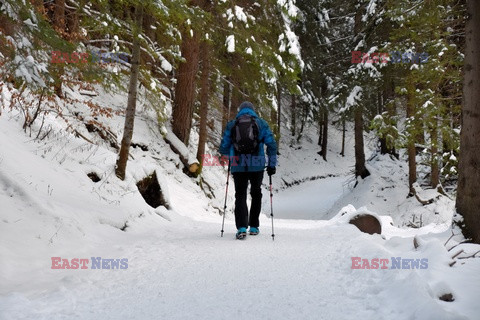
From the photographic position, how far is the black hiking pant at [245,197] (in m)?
5.94

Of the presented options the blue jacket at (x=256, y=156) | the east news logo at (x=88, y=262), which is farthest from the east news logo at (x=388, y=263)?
the east news logo at (x=88, y=262)

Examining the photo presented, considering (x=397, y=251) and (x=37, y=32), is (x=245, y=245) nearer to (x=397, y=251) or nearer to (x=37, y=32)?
(x=397, y=251)

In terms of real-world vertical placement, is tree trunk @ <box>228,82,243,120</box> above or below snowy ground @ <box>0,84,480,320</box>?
above

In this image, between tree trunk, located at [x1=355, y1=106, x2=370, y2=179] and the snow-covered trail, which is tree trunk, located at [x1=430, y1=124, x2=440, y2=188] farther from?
the snow-covered trail

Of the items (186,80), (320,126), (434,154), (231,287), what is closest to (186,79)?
(186,80)

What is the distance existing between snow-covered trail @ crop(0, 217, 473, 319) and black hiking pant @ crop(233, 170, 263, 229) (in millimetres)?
657

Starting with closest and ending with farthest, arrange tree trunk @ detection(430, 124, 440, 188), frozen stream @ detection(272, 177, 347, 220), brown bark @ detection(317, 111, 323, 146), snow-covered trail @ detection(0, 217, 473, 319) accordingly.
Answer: snow-covered trail @ detection(0, 217, 473, 319), tree trunk @ detection(430, 124, 440, 188), frozen stream @ detection(272, 177, 347, 220), brown bark @ detection(317, 111, 323, 146)

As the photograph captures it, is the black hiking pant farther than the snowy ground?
Yes

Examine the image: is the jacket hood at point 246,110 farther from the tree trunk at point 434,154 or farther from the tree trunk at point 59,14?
the tree trunk at point 434,154

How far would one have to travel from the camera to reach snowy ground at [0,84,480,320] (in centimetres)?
306

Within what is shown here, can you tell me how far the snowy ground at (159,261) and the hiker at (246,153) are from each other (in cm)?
55

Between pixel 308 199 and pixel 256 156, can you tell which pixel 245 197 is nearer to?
pixel 256 156

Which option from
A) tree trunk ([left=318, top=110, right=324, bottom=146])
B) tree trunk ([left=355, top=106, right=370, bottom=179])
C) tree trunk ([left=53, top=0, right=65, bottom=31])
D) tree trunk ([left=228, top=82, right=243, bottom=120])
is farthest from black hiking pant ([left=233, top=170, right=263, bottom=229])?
tree trunk ([left=318, top=110, right=324, bottom=146])

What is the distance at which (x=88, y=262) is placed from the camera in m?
4.42
